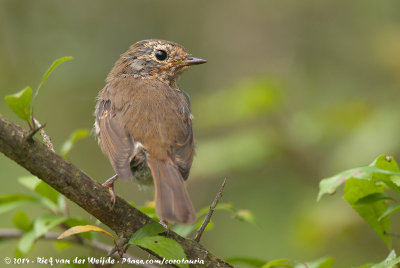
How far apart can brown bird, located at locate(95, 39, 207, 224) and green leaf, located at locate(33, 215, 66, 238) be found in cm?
34

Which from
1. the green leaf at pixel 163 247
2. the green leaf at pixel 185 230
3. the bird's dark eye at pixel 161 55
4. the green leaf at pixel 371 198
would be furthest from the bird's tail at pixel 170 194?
the bird's dark eye at pixel 161 55

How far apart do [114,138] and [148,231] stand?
125 cm

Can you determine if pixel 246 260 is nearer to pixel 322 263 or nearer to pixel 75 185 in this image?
pixel 322 263

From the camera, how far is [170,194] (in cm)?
311

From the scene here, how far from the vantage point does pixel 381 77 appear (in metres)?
6.33

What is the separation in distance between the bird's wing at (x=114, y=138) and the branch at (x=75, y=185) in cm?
52

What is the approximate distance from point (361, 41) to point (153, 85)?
11.8 ft

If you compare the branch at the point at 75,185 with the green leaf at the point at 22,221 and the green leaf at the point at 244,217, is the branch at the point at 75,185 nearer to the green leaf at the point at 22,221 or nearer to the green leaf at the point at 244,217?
the green leaf at the point at 244,217

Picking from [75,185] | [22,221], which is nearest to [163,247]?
[75,185]

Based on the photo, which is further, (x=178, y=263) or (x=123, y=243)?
(x=123, y=243)

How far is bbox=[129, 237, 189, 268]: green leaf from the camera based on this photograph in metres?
2.34

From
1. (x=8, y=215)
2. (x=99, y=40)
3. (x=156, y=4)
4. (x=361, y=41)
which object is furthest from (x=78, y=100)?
(x=361, y=41)

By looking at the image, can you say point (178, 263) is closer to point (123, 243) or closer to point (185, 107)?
point (123, 243)

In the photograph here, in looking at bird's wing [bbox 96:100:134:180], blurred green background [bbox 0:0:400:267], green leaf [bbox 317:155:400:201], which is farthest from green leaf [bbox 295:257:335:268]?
blurred green background [bbox 0:0:400:267]
